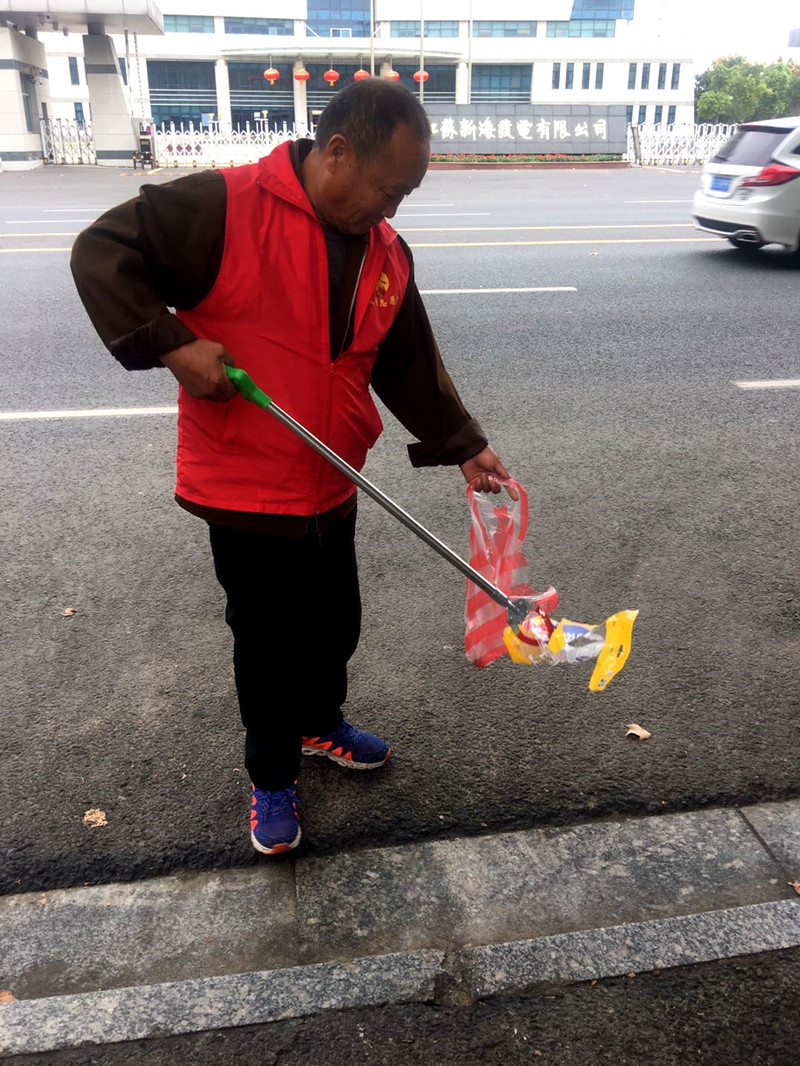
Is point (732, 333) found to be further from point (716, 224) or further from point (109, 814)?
point (109, 814)

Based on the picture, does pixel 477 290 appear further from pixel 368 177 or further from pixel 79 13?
pixel 79 13

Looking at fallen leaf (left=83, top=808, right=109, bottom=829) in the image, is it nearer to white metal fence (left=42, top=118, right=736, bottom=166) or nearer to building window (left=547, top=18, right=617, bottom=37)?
white metal fence (left=42, top=118, right=736, bottom=166)

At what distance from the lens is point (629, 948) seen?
2.05 metres

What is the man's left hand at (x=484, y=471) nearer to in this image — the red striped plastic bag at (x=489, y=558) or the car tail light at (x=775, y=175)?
the red striped plastic bag at (x=489, y=558)

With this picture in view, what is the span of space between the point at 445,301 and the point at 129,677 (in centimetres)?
630

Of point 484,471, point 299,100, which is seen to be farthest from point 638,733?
point 299,100

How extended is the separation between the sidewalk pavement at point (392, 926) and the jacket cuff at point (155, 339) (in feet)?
4.11

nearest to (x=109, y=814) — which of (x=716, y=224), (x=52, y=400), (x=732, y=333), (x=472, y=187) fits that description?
(x=52, y=400)

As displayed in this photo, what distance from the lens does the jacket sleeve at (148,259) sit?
1.85m

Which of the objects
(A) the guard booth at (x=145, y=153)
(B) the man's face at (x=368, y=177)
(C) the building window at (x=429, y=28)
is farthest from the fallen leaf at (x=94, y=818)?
(C) the building window at (x=429, y=28)

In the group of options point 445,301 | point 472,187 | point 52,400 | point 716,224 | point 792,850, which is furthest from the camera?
point 472,187

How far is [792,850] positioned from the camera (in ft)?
7.67

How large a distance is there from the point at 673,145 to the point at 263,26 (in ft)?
126

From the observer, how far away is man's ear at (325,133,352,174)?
6.16 ft
